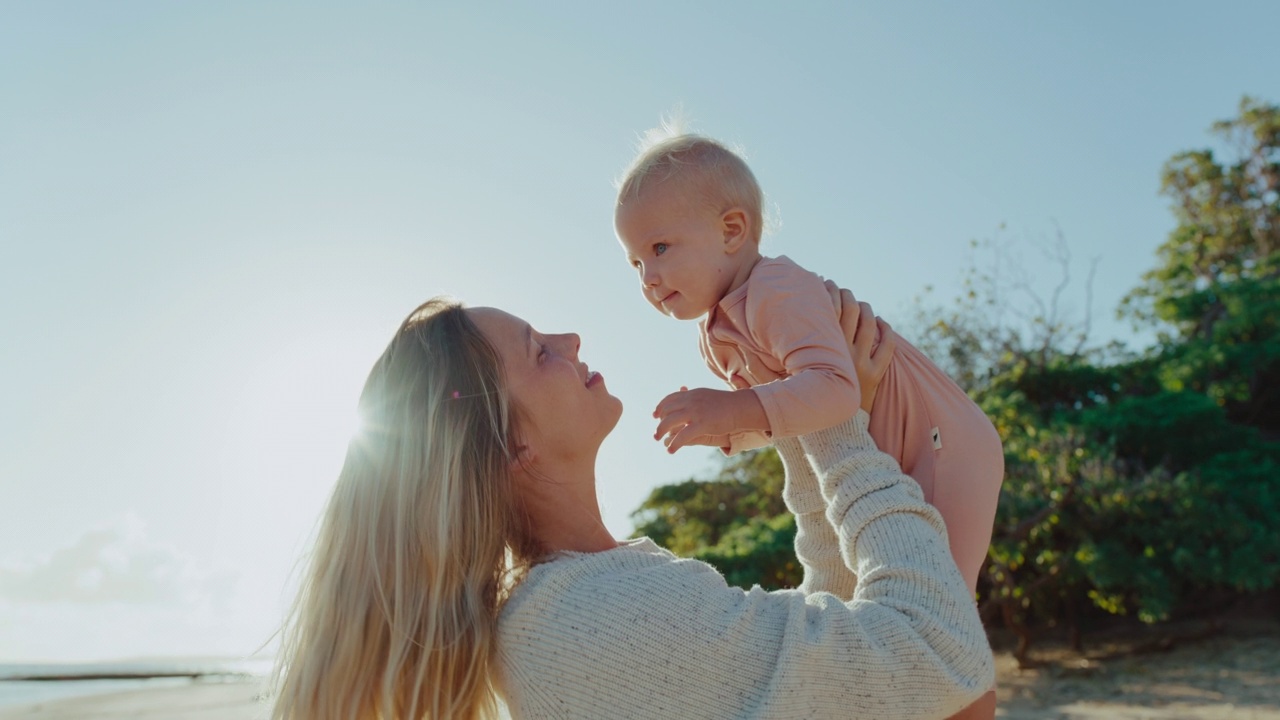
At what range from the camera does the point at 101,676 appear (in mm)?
21141

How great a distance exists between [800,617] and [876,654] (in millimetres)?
153

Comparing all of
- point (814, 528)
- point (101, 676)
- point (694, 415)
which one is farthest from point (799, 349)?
point (101, 676)

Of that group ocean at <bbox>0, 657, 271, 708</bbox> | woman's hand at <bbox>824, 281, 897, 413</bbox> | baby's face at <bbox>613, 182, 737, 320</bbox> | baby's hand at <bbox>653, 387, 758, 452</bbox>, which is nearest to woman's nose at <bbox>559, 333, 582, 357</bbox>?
baby's hand at <bbox>653, 387, 758, 452</bbox>

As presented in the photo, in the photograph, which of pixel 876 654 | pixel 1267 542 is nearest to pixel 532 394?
pixel 876 654

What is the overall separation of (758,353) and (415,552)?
39.6 inches

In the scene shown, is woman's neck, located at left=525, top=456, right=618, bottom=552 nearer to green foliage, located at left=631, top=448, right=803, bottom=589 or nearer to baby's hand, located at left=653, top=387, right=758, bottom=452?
baby's hand, located at left=653, top=387, right=758, bottom=452

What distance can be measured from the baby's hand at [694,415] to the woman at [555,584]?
210 millimetres

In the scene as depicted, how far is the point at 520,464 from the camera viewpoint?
7.57 feet

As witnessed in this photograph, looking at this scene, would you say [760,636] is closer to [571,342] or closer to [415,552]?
[415,552]

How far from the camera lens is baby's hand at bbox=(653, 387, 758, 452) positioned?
215 centimetres

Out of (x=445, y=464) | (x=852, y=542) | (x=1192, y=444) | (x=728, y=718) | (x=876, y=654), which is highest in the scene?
(x=1192, y=444)

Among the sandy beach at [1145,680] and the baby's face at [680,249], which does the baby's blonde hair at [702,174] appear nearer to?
the baby's face at [680,249]

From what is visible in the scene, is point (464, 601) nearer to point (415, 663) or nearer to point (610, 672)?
point (415, 663)

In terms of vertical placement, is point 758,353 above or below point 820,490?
above
